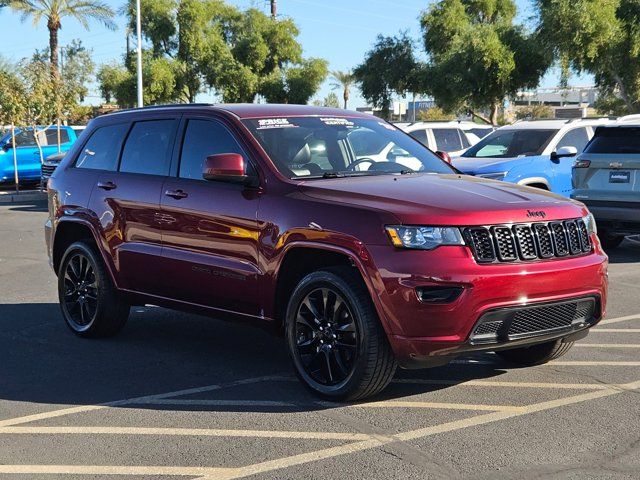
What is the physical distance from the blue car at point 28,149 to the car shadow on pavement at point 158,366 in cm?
2013

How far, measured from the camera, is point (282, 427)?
525 cm

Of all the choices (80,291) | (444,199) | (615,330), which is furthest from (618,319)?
(80,291)

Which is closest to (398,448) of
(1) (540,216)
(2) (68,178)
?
(1) (540,216)

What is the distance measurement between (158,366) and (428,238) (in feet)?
8.28

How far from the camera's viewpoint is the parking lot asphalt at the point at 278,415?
4.63 m

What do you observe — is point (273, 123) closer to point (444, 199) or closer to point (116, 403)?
point (444, 199)

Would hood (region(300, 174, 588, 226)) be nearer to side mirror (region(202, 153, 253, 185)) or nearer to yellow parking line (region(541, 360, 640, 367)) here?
side mirror (region(202, 153, 253, 185))

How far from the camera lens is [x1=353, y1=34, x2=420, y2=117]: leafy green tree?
44.1m

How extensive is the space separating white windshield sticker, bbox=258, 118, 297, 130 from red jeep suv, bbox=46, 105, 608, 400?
0.02 m

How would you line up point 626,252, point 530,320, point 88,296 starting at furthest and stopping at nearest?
point 626,252 → point 88,296 → point 530,320

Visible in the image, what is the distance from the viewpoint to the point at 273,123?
260 inches

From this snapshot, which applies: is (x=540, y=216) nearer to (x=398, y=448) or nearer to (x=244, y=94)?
(x=398, y=448)

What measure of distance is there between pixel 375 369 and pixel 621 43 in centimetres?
2749

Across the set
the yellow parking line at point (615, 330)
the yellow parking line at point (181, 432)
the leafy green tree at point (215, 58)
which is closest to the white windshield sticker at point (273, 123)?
the yellow parking line at point (181, 432)
